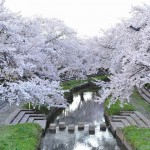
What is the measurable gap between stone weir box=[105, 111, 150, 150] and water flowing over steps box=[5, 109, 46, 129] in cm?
426

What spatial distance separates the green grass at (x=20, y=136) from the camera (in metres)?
14.5

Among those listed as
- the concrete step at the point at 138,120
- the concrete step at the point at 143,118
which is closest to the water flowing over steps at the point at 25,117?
the concrete step at the point at 138,120

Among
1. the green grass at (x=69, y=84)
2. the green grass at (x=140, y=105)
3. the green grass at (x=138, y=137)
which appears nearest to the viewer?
the green grass at (x=138, y=137)

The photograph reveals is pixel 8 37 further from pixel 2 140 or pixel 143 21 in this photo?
pixel 143 21

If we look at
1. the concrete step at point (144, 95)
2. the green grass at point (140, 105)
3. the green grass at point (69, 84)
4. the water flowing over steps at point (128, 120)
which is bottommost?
the water flowing over steps at point (128, 120)

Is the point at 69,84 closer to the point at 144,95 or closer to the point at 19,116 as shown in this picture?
the point at 144,95

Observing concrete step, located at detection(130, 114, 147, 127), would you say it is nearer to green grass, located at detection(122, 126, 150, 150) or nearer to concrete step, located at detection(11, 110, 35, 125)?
green grass, located at detection(122, 126, 150, 150)

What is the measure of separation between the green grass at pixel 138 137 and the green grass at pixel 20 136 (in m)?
4.45

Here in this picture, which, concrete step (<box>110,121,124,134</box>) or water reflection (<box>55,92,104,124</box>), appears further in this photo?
water reflection (<box>55,92,104,124</box>)

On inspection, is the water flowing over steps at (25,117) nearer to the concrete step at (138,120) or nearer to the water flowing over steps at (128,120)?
the water flowing over steps at (128,120)

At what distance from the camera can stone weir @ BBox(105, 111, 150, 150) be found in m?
17.8

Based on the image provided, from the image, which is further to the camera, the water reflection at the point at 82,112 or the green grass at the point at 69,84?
the green grass at the point at 69,84

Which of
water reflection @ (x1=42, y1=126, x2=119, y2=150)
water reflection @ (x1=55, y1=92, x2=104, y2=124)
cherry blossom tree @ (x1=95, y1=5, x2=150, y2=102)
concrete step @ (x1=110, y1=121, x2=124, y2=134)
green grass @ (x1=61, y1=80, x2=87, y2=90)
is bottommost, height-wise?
water reflection @ (x1=42, y1=126, x2=119, y2=150)

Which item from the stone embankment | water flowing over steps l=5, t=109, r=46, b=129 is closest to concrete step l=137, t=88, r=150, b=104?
the stone embankment
